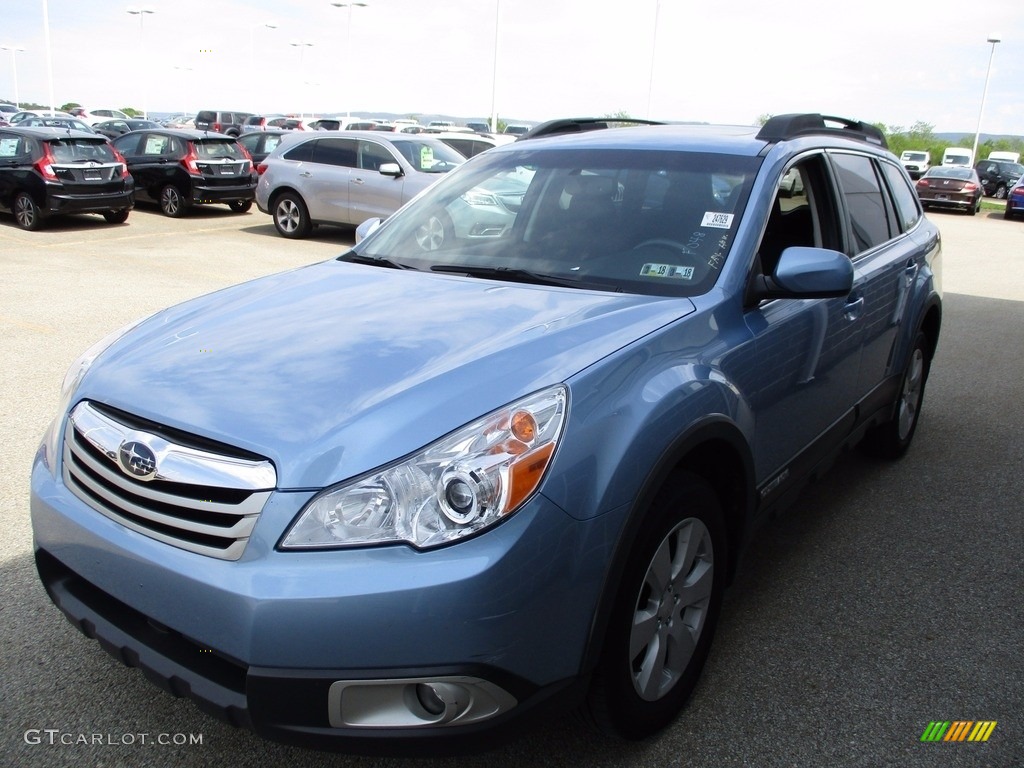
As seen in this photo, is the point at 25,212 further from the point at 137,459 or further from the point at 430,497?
the point at 430,497

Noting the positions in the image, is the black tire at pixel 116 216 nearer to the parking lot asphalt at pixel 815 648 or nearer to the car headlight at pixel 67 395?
the parking lot asphalt at pixel 815 648

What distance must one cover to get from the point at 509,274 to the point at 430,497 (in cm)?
135

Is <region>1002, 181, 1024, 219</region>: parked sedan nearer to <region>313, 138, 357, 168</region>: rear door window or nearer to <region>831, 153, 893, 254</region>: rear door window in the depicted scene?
<region>313, 138, 357, 168</region>: rear door window

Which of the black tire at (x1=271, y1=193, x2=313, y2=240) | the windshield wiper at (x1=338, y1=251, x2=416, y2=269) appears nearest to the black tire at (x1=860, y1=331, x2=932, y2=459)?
the windshield wiper at (x1=338, y1=251, x2=416, y2=269)

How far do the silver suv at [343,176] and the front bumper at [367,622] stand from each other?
12072mm

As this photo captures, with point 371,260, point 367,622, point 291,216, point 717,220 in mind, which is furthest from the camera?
point 291,216

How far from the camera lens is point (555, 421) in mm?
2070

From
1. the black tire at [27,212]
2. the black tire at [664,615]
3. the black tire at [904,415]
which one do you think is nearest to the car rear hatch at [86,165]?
the black tire at [27,212]

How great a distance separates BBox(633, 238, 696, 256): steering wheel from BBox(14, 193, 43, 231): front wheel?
13.8 meters

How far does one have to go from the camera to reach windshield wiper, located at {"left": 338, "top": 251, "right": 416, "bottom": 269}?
3.38 m

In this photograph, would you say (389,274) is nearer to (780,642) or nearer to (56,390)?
(780,642)

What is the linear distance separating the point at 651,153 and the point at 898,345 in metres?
1.84

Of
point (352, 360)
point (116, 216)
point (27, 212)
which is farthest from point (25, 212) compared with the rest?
point (352, 360)

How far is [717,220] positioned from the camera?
304 cm
